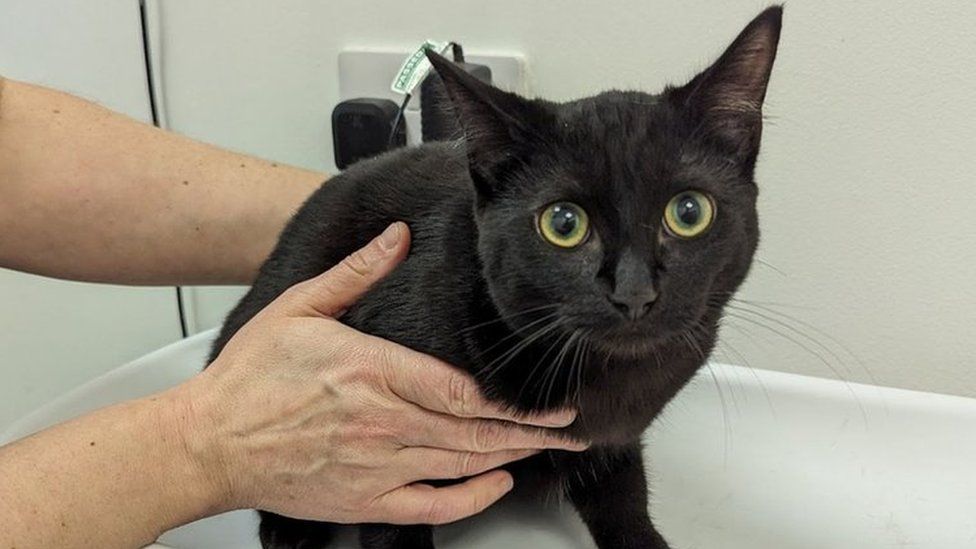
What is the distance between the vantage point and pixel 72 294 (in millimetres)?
1304

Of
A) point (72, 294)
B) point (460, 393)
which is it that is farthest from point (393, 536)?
point (72, 294)

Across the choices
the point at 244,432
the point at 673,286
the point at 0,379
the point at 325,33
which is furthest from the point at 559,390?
the point at 0,379

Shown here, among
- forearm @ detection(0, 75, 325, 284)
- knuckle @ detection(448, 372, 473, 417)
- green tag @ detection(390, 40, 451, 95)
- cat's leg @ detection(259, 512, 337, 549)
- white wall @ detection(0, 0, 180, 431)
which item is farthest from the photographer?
white wall @ detection(0, 0, 180, 431)

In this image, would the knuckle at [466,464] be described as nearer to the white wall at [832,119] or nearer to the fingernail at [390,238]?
the fingernail at [390,238]

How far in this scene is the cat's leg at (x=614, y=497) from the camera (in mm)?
A: 768

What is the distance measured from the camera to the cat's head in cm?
59

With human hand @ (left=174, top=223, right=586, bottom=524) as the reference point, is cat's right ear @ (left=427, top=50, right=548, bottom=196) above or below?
above

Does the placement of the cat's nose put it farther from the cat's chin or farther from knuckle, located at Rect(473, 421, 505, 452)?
knuckle, located at Rect(473, 421, 505, 452)

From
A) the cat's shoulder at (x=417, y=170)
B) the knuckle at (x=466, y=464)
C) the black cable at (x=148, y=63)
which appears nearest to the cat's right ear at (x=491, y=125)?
the cat's shoulder at (x=417, y=170)

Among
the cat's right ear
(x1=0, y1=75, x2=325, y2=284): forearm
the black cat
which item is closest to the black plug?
(x1=0, y1=75, x2=325, y2=284): forearm

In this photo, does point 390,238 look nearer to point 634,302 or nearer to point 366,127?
point 634,302

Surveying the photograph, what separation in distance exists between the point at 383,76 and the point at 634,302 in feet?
2.18

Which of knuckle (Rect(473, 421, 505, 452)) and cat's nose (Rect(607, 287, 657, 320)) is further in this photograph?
knuckle (Rect(473, 421, 505, 452))

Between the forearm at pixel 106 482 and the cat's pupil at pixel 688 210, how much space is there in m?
0.41
